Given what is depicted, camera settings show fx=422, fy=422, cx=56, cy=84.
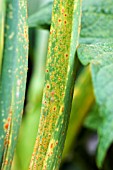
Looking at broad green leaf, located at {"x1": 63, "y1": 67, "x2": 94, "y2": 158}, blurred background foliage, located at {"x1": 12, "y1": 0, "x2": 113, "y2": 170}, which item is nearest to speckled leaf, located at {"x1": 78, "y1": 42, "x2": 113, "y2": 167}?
blurred background foliage, located at {"x1": 12, "y1": 0, "x2": 113, "y2": 170}

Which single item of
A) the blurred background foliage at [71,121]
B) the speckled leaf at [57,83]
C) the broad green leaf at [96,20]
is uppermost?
the broad green leaf at [96,20]

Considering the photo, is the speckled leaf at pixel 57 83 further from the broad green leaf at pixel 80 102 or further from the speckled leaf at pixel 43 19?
the broad green leaf at pixel 80 102

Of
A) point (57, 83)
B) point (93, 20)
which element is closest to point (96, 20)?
point (93, 20)

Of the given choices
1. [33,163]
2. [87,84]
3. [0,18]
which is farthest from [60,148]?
[87,84]

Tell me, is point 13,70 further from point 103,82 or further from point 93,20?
point 93,20

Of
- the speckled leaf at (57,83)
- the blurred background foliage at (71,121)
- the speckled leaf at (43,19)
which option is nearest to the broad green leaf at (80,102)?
the blurred background foliage at (71,121)

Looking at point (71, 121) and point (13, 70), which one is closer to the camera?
point (13, 70)
